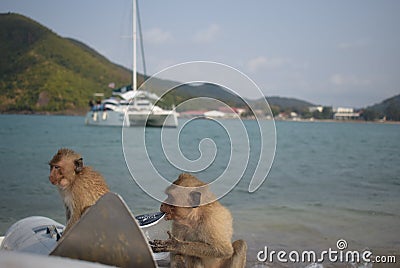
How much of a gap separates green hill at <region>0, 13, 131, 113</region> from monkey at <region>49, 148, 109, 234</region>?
1490 inches

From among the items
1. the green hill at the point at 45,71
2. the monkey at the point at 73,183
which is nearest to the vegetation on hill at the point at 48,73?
the green hill at the point at 45,71

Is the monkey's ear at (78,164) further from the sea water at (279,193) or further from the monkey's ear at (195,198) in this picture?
the monkey's ear at (195,198)

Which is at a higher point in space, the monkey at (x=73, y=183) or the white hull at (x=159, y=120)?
the white hull at (x=159, y=120)

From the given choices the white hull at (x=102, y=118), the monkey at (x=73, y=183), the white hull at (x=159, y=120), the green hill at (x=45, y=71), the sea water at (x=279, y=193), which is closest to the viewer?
the monkey at (x=73, y=183)

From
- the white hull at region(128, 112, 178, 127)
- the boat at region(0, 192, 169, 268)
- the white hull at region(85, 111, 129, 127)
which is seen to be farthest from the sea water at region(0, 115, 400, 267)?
the white hull at region(85, 111, 129, 127)

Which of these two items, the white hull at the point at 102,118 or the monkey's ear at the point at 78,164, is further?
the white hull at the point at 102,118

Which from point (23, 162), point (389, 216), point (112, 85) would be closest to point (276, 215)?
point (389, 216)

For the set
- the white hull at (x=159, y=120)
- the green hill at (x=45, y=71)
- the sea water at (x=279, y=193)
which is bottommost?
the sea water at (x=279, y=193)

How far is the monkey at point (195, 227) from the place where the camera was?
7.86 feet

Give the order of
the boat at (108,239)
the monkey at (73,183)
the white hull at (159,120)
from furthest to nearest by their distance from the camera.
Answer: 1. the white hull at (159,120)
2. the monkey at (73,183)
3. the boat at (108,239)

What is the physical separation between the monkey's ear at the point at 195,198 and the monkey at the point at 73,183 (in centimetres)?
64

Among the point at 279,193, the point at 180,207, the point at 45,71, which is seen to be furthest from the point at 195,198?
the point at 45,71

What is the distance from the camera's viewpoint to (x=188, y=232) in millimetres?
2500

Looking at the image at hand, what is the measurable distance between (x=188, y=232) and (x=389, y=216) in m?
7.82
